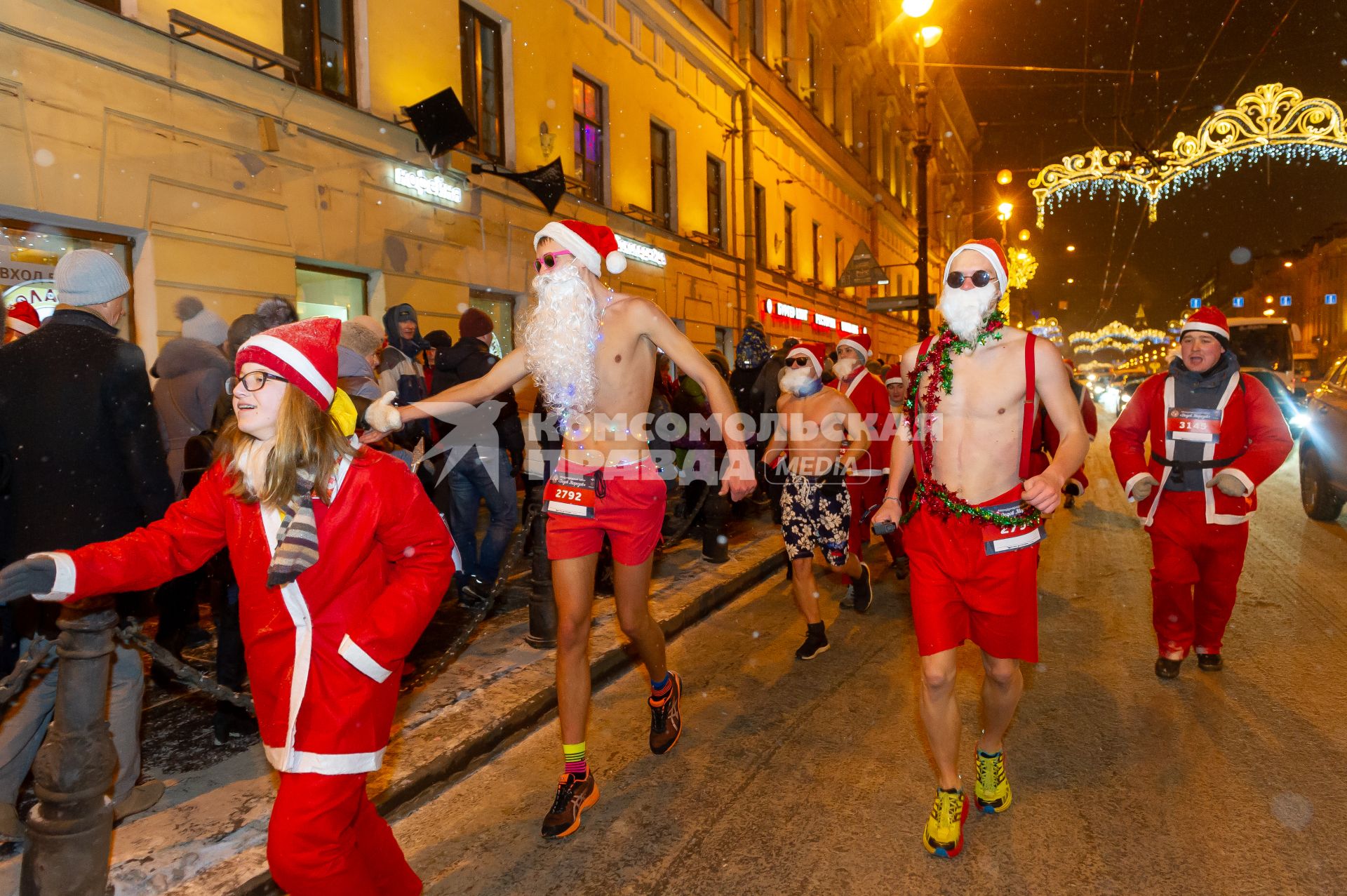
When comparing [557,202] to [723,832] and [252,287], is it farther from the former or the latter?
[723,832]

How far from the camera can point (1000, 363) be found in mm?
3076

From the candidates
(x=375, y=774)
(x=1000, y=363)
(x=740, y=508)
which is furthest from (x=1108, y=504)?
(x=375, y=774)

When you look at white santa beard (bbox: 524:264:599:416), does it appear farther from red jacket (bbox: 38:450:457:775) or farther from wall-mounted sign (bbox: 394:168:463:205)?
wall-mounted sign (bbox: 394:168:463:205)

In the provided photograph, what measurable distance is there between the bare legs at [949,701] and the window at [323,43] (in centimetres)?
862

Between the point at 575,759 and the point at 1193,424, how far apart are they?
12.5 ft

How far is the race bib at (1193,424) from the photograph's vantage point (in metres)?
4.66

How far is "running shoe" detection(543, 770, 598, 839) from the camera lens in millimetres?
3174

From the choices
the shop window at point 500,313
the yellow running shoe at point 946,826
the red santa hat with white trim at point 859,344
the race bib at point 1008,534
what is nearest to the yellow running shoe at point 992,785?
the yellow running shoe at point 946,826

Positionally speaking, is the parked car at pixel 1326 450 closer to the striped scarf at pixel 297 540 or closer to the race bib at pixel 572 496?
the race bib at pixel 572 496

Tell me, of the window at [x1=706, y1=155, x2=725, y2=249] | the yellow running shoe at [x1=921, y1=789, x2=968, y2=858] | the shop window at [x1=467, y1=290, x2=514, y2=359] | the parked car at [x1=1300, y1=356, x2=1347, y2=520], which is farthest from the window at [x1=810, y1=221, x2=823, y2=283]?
the yellow running shoe at [x1=921, y1=789, x2=968, y2=858]

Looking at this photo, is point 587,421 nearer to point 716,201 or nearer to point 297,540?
point 297,540

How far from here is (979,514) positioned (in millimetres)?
3029

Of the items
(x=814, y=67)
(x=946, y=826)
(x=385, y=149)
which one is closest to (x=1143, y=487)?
(x=946, y=826)

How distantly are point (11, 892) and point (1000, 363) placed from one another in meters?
3.76
